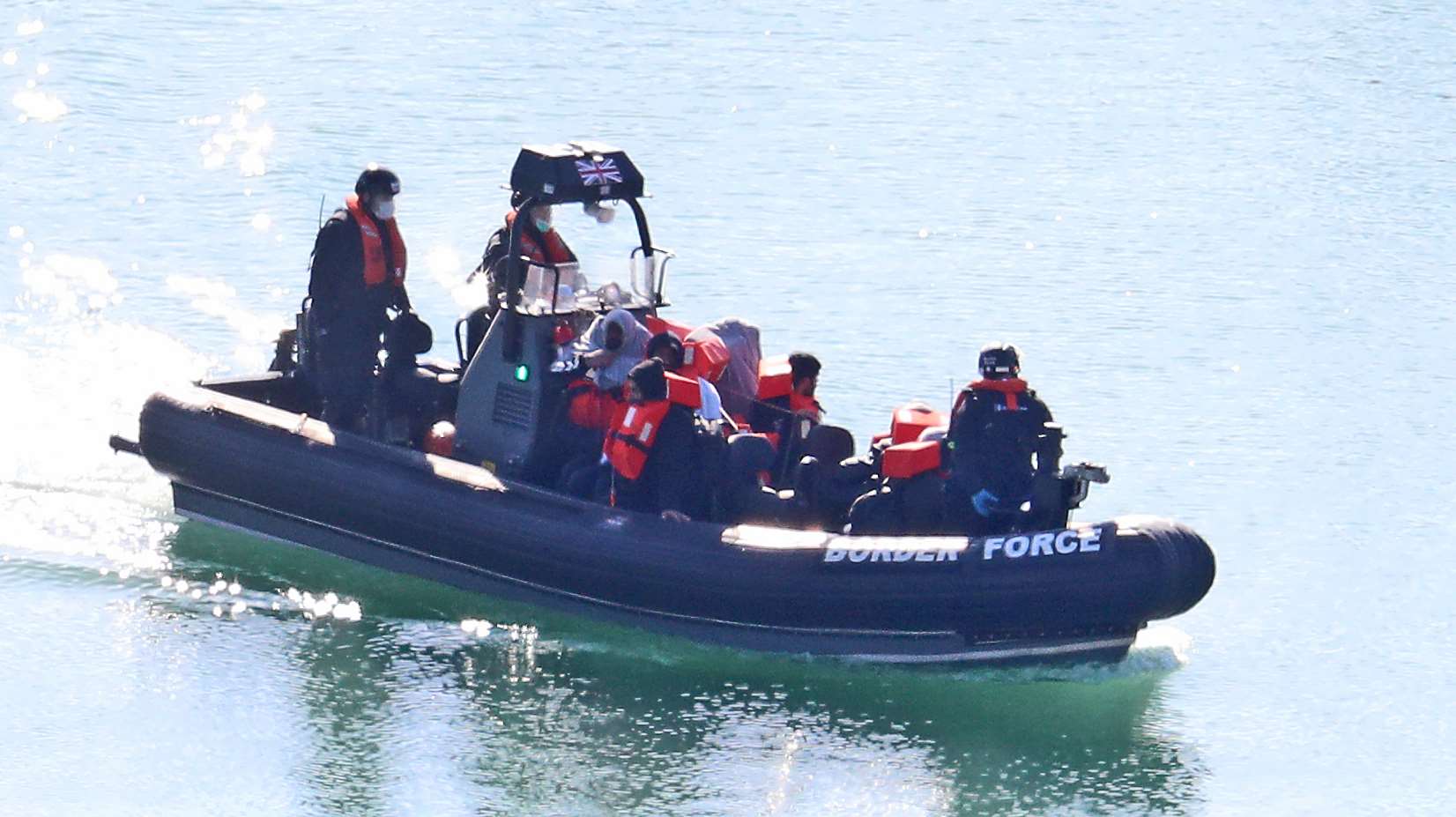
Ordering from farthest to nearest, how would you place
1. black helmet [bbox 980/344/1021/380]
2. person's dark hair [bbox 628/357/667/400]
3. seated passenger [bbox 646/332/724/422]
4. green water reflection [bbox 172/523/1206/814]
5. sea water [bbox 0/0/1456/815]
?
seated passenger [bbox 646/332/724/422] < person's dark hair [bbox 628/357/667/400] < black helmet [bbox 980/344/1021/380] < sea water [bbox 0/0/1456/815] < green water reflection [bbox 172/523/1206/814]

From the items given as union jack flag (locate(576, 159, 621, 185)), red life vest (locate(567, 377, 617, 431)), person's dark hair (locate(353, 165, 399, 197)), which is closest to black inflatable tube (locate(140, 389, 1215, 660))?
red life vest (locate(567, 377, 617, 431))

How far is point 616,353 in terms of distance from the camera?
37.3ft

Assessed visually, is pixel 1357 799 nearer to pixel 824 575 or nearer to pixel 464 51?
pixel 824 575

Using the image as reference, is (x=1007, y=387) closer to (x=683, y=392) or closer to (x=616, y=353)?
(x=683, y=392)

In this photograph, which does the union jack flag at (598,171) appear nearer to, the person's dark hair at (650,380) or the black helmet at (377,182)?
the black helmet at (377,182)

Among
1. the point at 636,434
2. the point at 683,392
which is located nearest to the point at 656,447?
the point at 636,434

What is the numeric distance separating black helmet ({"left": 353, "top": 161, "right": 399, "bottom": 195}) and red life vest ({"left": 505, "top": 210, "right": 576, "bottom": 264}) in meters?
0.58

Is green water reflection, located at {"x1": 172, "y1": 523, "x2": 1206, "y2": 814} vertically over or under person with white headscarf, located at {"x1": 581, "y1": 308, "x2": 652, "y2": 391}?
under

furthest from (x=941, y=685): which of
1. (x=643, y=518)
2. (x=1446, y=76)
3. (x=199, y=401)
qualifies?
(x=1446, y=76)

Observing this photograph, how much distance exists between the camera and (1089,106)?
21.0 meters

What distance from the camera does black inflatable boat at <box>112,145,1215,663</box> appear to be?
A: 10.2 meters

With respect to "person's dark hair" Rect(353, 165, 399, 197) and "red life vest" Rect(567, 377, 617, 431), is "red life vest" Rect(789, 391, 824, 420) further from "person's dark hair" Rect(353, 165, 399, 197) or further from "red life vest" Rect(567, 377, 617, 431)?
"person's dark hair" Rect(353, 165, 399, 197)

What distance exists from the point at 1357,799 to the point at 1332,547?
280 cm

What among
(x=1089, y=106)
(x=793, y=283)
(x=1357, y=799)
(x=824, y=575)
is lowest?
(x=1357, y=799)
